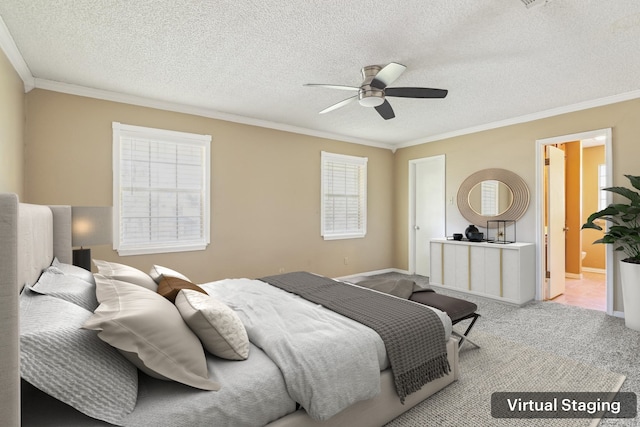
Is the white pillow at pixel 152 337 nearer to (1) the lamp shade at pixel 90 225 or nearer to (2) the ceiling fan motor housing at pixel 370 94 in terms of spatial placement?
(1) the lamp shade at pixel 90 225

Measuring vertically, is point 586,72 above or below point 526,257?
above

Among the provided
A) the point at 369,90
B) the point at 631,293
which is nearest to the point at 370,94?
the point at 369,90

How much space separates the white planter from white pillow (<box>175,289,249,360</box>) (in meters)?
4.02

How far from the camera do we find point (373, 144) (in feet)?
20.0

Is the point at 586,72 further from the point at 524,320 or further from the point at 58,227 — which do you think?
the point at 58,227

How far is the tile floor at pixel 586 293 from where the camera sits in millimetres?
4243

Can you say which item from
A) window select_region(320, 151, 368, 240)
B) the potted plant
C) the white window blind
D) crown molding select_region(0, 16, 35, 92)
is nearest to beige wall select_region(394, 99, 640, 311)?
the white window blind

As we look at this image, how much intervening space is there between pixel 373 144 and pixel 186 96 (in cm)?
353

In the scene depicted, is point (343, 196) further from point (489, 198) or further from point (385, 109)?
point (385, 109)

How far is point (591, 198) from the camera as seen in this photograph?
20.5 ft

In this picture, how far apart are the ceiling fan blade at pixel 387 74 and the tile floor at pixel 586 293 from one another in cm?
394

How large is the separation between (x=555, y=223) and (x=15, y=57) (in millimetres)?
6535

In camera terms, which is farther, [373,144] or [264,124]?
[373,144]

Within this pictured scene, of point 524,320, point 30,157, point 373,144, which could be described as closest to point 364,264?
point 373,144
